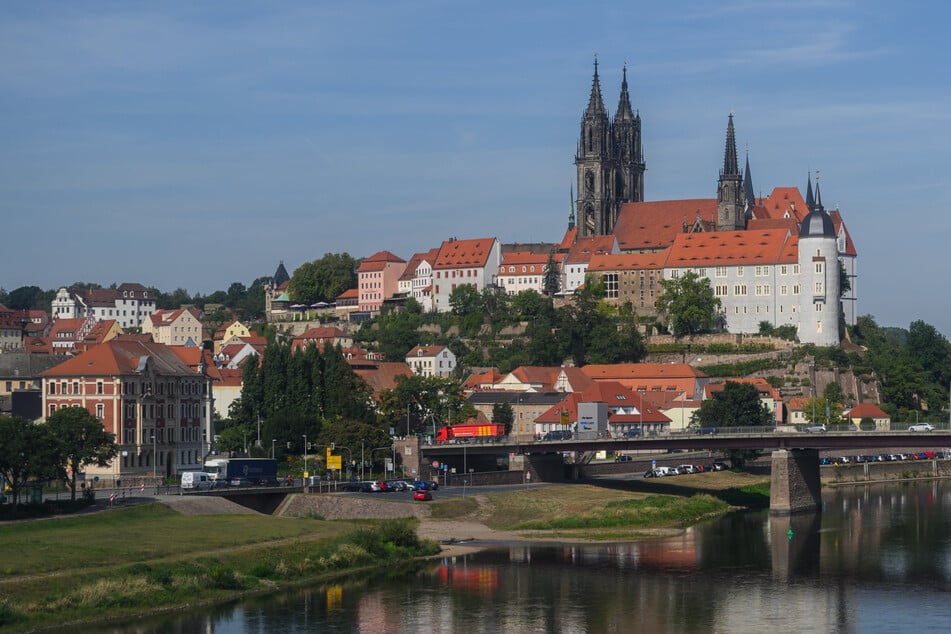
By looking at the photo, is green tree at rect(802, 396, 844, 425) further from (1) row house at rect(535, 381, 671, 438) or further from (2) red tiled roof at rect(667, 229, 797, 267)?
(2) red tiled roof at rect(667, 229, 797, 267)

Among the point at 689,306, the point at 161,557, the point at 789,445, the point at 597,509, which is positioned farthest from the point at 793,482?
the point at 689,306

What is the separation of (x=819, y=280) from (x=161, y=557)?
4847 inches

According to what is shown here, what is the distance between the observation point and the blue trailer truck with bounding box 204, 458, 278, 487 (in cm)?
10075

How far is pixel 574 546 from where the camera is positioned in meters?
93.4

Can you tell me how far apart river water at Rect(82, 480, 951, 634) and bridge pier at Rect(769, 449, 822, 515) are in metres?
10.1

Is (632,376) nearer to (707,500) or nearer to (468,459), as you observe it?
(468,459)

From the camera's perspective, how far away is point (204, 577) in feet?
236

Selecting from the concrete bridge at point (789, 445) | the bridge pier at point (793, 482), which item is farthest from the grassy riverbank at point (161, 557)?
the bridge pier at point (793, 482)

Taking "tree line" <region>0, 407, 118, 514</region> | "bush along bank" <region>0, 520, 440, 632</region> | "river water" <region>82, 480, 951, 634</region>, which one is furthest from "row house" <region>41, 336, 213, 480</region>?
"river water" <region>82, 480, 951, 634</region>

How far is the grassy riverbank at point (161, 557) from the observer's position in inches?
2579

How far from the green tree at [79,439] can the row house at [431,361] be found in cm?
10397

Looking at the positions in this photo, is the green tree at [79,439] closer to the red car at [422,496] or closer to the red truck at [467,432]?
the red car at [422,496]

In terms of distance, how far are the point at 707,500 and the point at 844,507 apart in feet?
38.6

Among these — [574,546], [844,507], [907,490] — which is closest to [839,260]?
[907,490]
